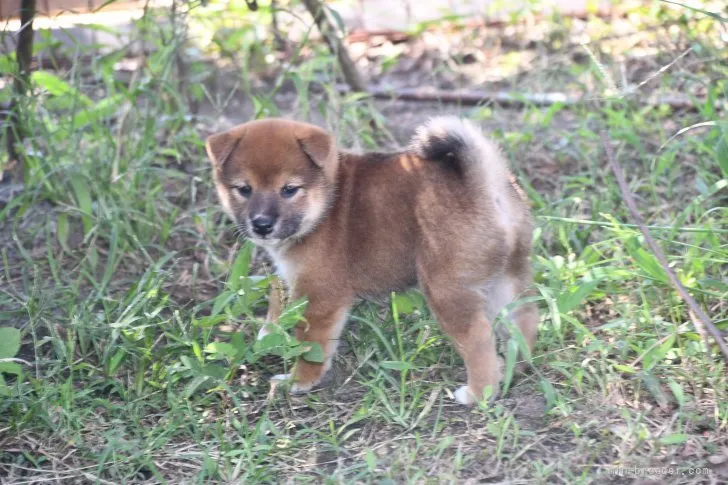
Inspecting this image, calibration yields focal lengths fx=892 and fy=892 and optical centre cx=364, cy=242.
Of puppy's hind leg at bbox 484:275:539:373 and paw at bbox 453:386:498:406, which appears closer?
paw at bbox 453:386:498:406

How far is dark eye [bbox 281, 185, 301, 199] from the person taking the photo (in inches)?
142

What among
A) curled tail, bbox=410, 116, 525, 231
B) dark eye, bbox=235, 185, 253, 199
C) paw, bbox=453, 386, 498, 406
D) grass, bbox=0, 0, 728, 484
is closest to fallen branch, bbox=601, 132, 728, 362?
grass, bbox=0, 0, 728, 484

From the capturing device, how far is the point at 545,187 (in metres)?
4.97

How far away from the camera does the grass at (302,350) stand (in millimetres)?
3074

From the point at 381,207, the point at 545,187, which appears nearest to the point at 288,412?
the point at 381,207

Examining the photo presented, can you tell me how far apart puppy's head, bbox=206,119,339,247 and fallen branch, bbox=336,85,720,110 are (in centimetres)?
188

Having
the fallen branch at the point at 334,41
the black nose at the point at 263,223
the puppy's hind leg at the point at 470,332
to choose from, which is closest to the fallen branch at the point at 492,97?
the fallen branch at the point at 334,41

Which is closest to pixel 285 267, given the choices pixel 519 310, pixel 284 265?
pixel 284 265

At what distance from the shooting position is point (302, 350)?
3.41 meters

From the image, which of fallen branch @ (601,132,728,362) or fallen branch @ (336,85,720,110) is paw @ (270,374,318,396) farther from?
fallen branch @ (336,85,720,110)

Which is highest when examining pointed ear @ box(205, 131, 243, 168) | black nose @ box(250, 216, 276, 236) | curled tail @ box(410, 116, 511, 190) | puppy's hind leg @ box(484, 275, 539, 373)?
curled tail @ box(410, 116, 511, 190)

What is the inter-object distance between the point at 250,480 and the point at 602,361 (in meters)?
1.39

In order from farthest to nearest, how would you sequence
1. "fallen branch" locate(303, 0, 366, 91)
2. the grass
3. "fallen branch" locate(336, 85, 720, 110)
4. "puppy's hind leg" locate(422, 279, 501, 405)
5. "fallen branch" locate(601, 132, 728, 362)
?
"fallen branch" locate(336, 85, 720, 110) → "fallen branch" locate(303, 0, 366, 91) → "puppy's hind leg" locate(422, 279, 501, 405) → the grass → "fallen branch" locate(601, 132, 728, 362)

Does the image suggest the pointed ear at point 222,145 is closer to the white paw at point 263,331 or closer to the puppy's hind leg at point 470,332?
the white paw at point 263,331
